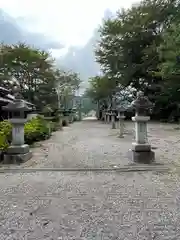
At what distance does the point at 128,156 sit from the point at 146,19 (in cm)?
2384

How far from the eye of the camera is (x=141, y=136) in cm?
859

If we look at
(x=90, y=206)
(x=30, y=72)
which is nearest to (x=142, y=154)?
(x=90, y=206)

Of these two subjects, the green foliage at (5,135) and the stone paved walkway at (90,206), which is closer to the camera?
the stone paved walkway at (90,206)

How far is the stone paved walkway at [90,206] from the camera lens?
3697 mm

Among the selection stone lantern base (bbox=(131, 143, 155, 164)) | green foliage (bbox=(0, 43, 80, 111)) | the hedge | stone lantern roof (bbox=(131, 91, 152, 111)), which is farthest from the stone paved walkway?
green foliage (bbox=(0, 43, 80, 111))

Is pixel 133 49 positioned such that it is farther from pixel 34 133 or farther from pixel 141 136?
pixel 141 136

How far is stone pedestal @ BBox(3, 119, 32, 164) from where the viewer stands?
844 cm

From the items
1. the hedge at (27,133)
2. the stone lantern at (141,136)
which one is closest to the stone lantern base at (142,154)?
the stone lantern at (141,136)

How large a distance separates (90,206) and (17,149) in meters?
4.41

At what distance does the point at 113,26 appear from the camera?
32594 mm

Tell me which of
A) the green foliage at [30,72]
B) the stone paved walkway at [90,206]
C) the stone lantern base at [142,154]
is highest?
the green foliage at [30,72]

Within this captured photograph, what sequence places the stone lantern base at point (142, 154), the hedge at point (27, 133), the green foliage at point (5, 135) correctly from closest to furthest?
the stone lantern base at point (142, 154) < the green foliage at point (5, 135) < the hedge at point (27, 133)

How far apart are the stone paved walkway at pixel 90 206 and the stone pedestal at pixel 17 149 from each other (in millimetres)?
1395

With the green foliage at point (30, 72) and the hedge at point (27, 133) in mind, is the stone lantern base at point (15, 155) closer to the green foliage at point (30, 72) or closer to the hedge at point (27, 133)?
the hedge at point (27, 133)
